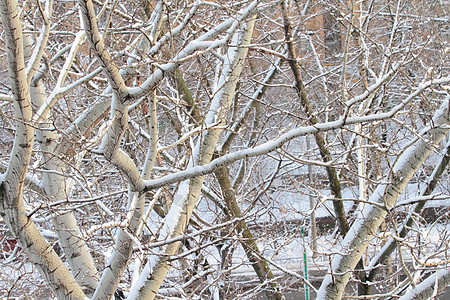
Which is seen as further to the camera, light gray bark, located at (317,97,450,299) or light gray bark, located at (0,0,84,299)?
light gray bark, located at (317,97,450,299)

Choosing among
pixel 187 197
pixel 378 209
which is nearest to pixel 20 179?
pixel 187 197

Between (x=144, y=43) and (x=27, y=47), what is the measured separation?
1309 mm

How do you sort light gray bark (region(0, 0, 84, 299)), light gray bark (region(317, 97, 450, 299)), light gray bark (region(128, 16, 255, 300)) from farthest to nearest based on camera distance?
light gray bark (region(317, 97, 450, 299)) < light gray bark (region(128, 16, 255, 300)) < light gray bark (region(0, 0, 84, 299))

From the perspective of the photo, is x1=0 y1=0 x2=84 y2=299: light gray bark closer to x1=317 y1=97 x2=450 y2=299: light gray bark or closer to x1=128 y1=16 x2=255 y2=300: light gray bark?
x1=128 y1=16 x2=255 y2=300: light gray bark

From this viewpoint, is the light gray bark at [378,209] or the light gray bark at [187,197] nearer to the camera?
the light gray bark at [187,197]

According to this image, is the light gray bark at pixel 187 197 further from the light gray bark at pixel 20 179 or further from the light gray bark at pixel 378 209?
the light gray bark at pixel 378 209

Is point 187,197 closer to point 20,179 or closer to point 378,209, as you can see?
point 20,179

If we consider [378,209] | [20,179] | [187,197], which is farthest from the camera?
[378,209]

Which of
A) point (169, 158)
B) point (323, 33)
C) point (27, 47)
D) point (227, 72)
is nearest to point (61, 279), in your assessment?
point (27, 47)

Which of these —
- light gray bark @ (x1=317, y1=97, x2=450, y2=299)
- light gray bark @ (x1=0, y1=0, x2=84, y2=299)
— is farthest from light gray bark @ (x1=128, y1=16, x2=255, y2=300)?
light gray bark @ (x1=317, y1=97, x2=450, y2=299)

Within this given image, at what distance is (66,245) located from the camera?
15.5ft

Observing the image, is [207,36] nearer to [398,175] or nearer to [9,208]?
[9,208]

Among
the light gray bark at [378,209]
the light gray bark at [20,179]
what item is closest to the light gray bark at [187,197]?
the light gray bark at [20,179]

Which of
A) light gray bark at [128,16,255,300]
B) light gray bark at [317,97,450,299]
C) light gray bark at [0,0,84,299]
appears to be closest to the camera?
light gray bark at [0,0,84,299]
